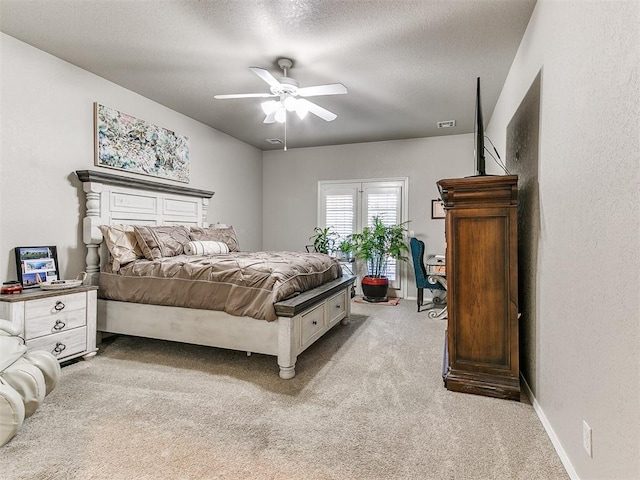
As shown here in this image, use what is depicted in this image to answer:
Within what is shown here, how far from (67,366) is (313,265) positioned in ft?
7.33

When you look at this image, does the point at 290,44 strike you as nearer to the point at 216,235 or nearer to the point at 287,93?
the point at 287,93

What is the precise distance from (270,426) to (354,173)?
16.0ft

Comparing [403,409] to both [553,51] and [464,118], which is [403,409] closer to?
[553,51]

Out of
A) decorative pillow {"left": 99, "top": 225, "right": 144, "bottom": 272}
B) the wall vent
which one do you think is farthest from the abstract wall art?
the wall vent

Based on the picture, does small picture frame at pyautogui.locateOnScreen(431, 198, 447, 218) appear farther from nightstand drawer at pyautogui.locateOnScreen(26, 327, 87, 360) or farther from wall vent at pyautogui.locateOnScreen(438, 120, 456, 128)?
nightstand drawer at pyautogui.locateOnScreen(26, 327, 87, 360)

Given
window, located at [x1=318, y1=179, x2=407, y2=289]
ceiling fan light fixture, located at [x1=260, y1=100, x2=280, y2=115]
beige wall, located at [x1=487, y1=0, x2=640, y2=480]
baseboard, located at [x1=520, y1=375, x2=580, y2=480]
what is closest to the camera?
Result: beige wall, located at [x1=487, y1=0, x2=640, y2=480]

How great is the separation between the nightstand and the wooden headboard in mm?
430

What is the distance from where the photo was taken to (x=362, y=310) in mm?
5020

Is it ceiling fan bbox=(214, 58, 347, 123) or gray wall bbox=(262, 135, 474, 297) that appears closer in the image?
ceiling fan bbox=(214, 58, 347, 123)

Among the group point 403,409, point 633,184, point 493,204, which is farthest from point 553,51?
point 403,409

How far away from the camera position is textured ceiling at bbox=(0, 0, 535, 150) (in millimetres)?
2496

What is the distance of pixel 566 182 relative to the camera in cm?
173

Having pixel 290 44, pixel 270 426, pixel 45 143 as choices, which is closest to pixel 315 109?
pixel 290 44

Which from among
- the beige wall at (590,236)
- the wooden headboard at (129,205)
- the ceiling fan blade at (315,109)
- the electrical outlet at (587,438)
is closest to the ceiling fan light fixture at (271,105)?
the ceiling fan blade at (315,109)
